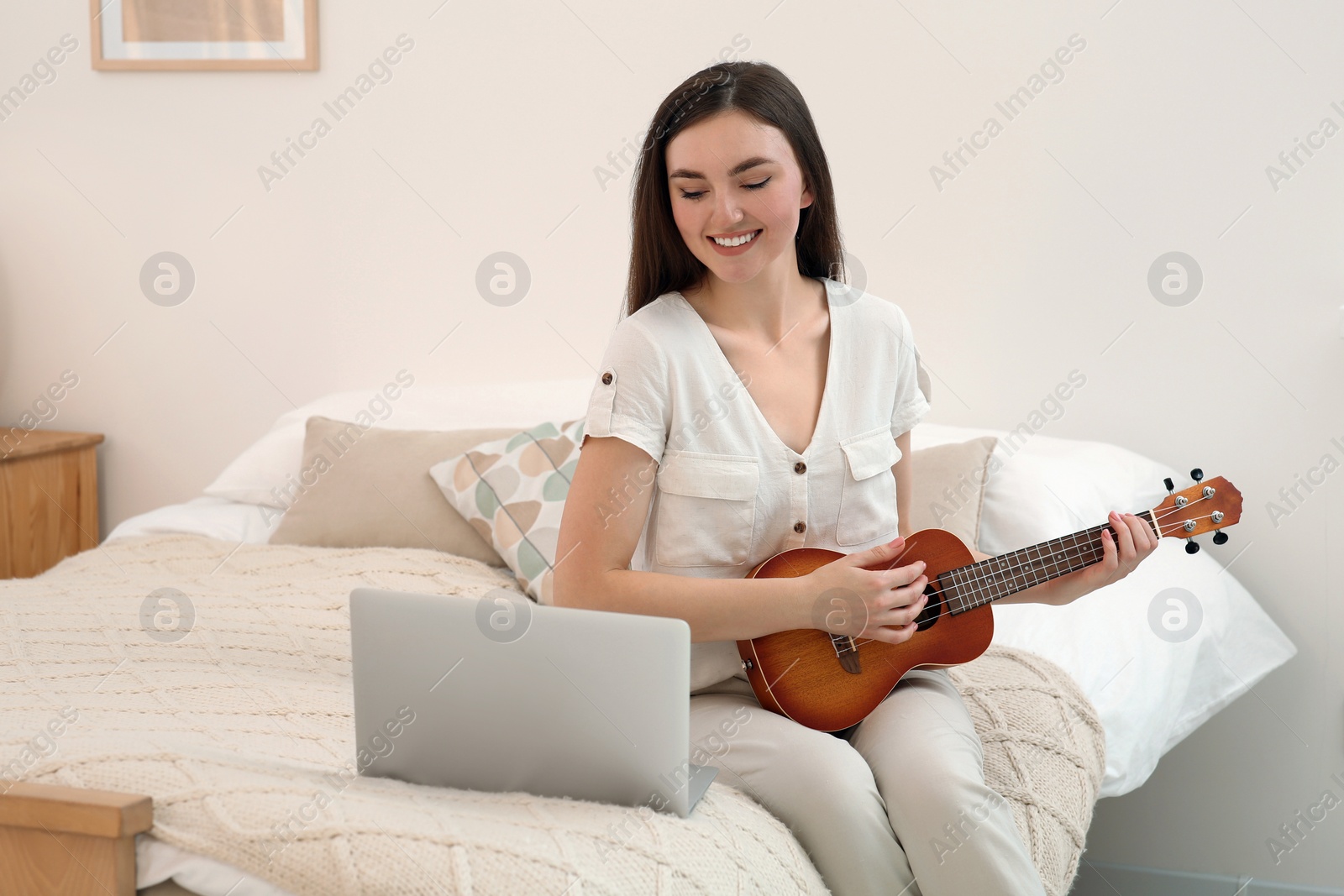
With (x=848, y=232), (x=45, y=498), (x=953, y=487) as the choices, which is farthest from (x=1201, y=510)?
(x=45, y=498)

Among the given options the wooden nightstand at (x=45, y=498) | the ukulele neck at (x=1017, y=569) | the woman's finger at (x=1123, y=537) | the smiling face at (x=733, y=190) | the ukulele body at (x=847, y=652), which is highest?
the smiling face at (x=733, y=190)

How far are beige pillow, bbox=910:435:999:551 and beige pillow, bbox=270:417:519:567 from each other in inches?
28.7

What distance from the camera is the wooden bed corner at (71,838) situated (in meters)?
0.91

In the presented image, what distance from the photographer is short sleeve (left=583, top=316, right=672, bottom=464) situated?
47.4 inches

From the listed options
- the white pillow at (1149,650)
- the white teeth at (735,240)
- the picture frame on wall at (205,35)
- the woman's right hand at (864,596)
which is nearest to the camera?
the woman's right hand at (864,596)

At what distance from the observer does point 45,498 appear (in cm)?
266

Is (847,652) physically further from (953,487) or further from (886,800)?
(953,487)

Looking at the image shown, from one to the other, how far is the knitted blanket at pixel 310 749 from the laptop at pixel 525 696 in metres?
0.03

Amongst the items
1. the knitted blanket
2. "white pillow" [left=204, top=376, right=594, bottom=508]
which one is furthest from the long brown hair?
"white pillow" [left=204, top=376, right=594, bottom=508]

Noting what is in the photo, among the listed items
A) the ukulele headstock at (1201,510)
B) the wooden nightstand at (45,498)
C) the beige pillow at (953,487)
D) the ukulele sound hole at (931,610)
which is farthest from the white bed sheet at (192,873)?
the wooden nightstand at (45,498)

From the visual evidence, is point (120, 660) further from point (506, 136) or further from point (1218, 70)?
point (1218, 70)

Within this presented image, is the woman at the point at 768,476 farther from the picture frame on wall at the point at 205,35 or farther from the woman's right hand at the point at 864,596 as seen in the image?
the picture frame on wall at the point at 205,35

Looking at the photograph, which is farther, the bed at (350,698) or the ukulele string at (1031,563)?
the ukulele string at (1031,563)

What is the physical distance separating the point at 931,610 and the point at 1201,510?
13.2 inches
